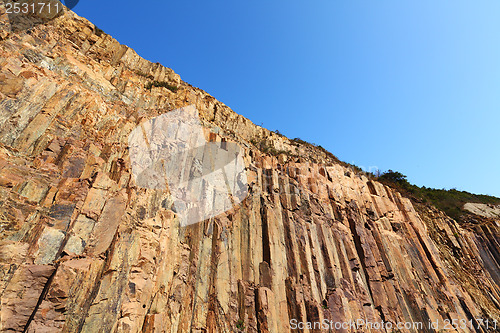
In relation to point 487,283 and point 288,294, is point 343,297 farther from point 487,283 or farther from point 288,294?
point 487,283

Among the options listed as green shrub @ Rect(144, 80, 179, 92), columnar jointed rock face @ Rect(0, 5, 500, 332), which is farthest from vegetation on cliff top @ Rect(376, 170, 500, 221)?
green shrub @ Rect(144, 80, 179, 92)

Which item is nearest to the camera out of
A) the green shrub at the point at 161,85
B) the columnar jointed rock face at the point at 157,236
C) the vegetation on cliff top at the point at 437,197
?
the columnar jointed rock face at the point at 157,236

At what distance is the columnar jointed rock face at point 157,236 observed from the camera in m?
9.51

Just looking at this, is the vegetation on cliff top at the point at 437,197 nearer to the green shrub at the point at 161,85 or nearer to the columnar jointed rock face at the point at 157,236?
the columnar jointed rock face at the point at 157,236

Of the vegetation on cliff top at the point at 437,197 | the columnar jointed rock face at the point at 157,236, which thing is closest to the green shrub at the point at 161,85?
the columnar jointed rock face at the point at 157,236

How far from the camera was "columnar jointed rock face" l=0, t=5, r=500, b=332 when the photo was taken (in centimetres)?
951

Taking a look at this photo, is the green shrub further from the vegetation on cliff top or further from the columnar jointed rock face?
the vegetation on cliff top

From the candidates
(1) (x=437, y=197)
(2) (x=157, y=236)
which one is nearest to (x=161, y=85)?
(2) (x=157, y=236)

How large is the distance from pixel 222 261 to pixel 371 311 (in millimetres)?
10823

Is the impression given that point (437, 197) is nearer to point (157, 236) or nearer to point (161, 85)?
point (161, 85)

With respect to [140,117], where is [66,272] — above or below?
below

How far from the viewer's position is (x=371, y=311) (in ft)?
58.1

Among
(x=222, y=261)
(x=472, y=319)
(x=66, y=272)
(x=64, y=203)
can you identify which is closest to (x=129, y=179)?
(x=64, y=203)

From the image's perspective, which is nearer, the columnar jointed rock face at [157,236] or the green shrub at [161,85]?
the columnar jointed rock face at [157,236]
